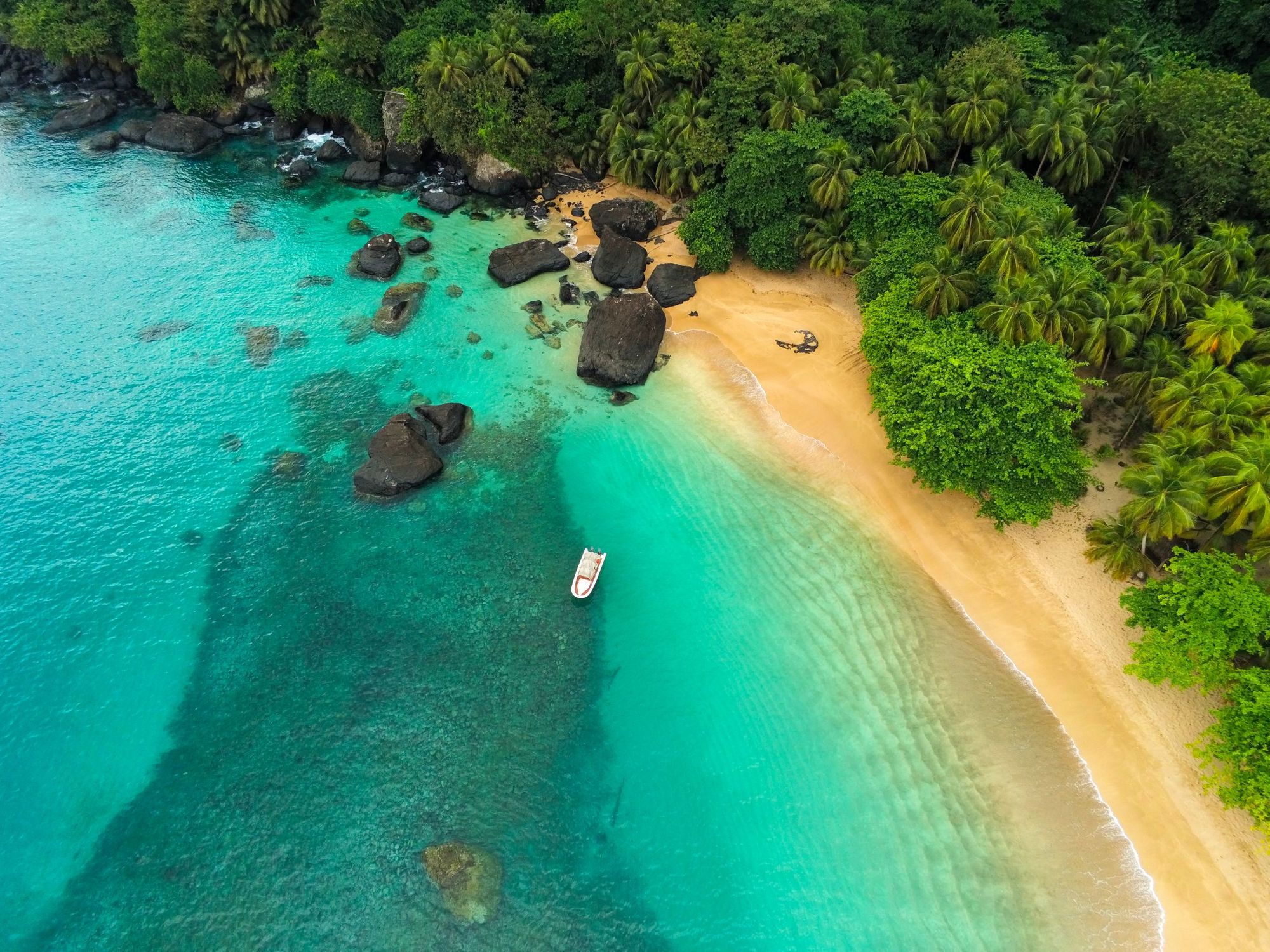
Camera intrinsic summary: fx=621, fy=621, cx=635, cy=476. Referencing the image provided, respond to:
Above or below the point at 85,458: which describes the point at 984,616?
above

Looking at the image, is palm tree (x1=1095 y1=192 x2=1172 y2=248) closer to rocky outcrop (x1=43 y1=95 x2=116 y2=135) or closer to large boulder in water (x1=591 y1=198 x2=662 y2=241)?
large boulder in water (x1=591 y1=198 x2=662 y2=241)

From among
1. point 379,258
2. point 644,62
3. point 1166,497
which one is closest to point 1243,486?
point 1166,497

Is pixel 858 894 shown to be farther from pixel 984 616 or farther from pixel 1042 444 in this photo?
pixel 1042 444

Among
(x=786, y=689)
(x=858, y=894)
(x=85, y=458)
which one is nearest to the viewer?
(x=858, y=894)

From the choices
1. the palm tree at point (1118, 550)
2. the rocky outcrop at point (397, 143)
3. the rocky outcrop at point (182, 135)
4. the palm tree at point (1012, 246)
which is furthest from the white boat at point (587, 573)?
the rocky outcrop at point (182, 135)

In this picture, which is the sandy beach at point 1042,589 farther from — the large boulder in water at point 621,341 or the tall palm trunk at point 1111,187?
the tall palm trunk at point 1111,187

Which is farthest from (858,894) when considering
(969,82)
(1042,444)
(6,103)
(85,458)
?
(6,103)

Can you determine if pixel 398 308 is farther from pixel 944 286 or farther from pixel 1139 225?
pixel 1139 225
